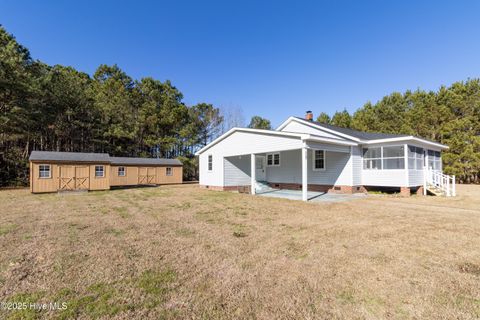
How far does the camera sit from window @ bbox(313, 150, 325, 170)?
554 inches

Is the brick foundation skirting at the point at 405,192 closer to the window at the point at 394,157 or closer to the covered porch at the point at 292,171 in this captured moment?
the window at the point at 394,157

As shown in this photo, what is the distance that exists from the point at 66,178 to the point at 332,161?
58.4 ft

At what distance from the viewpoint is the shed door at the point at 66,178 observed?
15.7 meters

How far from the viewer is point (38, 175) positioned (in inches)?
591

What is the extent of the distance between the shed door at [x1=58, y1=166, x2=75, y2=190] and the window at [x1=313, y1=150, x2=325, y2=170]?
16669mm

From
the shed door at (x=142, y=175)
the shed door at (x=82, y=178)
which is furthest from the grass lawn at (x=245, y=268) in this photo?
the shed door at (x=142, y=175)

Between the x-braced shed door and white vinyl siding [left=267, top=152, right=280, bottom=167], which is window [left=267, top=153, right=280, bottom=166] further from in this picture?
the x-braced shed door

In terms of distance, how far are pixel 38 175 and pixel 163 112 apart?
54.0ft

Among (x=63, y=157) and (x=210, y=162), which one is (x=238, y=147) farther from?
(x=63, y=157)

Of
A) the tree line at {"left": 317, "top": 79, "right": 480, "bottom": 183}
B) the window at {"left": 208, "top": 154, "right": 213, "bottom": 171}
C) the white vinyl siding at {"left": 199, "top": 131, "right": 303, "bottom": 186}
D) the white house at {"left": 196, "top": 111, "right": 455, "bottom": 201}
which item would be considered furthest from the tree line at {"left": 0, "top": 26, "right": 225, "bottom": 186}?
the tree line at {"left": 317, "top": 79, "right": 480, "bottom": 183}

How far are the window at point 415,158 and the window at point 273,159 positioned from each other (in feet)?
25.4

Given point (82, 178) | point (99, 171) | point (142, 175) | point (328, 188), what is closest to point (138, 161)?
point (142, 175)

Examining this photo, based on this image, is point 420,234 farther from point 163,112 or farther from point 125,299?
point 163,112

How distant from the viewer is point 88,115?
2672 centimetres
